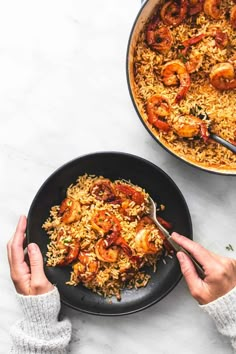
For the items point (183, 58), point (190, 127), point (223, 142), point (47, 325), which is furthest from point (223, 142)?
point (47, 325)

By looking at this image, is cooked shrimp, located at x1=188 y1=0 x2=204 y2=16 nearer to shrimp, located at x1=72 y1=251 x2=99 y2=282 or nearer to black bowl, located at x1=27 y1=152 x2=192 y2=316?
black bowl, located at x1=27 y1=152 x2=192 y2=316

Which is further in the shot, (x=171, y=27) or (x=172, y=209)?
(x=172, y=209)

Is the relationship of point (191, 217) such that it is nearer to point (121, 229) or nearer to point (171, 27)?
point (121, 229)

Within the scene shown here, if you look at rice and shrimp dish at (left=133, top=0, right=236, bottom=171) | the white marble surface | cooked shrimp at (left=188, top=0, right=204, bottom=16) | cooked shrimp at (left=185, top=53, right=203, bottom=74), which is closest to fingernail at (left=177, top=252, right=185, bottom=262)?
the white marble surface

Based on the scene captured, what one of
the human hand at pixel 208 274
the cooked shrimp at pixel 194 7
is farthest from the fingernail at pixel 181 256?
the cooked shrimp at pixel 194 7

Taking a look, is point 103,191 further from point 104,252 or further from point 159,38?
point 159,38

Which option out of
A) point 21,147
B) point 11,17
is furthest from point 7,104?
point 11,17
